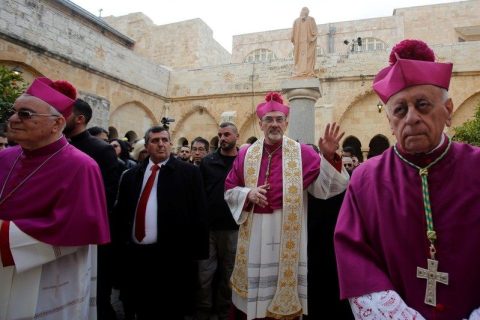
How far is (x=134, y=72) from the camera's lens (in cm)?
1659

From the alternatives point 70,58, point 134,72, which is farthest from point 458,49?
point 70,58

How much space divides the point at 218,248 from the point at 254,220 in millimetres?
1371

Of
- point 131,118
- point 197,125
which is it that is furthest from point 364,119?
point 131,118

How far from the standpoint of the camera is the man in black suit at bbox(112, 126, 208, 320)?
3203 mm

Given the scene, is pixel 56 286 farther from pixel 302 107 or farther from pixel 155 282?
pixel 302 107

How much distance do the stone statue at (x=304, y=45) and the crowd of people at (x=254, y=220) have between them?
451 centimetres

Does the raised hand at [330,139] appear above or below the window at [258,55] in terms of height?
below

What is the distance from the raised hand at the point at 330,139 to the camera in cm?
252

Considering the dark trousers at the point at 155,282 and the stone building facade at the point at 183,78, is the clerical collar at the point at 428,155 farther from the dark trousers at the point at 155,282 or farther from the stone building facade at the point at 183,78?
the stone building facade at the point at 183,78

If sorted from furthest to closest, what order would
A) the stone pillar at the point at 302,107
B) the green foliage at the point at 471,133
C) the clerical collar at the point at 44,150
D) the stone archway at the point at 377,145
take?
the stone archway at the point at 377,145 → the green foliage at the point at 471,133 → the stone pillar at the point at 302,107 → the clerical collar at the point at 44,150

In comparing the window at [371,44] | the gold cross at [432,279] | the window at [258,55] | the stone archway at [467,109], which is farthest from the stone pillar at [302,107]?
the window at [258,55]

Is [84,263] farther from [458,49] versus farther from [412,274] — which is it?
[458,49]

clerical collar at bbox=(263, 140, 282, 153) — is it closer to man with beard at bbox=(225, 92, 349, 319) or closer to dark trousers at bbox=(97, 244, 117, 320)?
man with beard at bbox=(225, 92, 349, 319)

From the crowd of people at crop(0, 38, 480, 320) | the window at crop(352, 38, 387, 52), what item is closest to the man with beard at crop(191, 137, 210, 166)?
the crowd of people at crop(0, 38, 480, 320)
